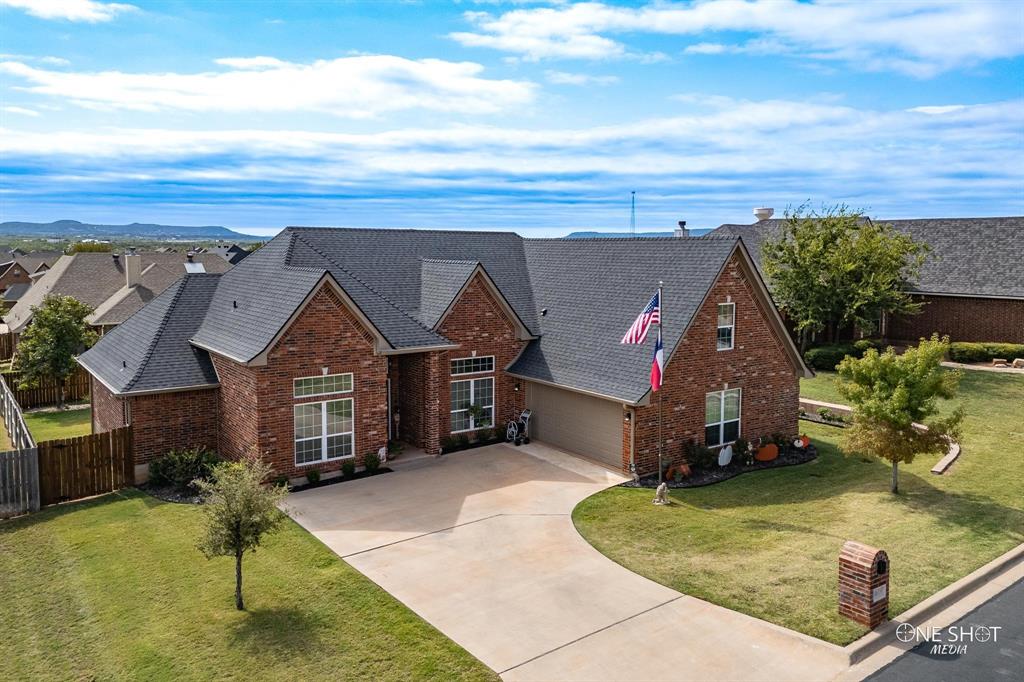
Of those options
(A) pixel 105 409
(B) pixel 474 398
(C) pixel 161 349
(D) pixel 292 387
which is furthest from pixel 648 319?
(A) pixel 105 409

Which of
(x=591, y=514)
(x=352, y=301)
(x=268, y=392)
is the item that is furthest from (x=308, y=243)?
(x=591, y=514)

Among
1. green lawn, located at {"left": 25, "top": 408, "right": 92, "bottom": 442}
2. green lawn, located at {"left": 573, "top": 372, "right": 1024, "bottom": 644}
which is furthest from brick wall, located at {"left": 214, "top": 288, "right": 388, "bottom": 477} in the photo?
green lawn, located at {"left": 25, "top": 408, "right": 92, "bottom": 442}

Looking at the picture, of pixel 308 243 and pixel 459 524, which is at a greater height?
pixel 308 243

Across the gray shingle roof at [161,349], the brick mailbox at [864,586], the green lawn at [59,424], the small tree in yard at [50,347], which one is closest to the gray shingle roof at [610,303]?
the brick mailbox at [864,586]

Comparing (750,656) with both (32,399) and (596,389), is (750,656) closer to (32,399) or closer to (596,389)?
(596,389)

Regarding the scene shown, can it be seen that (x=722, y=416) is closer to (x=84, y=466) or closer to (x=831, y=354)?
(x=831, y=354)
